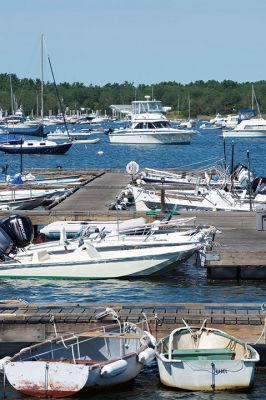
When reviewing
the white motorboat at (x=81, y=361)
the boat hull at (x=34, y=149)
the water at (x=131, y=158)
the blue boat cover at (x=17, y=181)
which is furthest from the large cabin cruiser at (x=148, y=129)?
the white motorboat at (x=81, y=361)

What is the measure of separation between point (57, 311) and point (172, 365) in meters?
2.98

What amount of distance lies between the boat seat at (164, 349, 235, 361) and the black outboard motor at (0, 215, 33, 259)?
9.98 metres

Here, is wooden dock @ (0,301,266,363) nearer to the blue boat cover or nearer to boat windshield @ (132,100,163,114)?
the blue boat cover

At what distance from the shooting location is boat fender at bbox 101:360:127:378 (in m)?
16.4

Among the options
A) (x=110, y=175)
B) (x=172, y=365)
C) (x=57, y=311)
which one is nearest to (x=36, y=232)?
(x=57, y=311)

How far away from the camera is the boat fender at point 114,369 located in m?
16.4

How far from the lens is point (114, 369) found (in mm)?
16484

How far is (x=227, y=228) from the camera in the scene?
30.6 meters

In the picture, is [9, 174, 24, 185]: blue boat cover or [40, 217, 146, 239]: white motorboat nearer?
[40, 217, 146, 239]: white motorboat

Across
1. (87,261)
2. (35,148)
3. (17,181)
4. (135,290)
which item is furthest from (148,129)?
(135,290)

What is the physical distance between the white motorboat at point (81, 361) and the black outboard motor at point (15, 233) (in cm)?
861

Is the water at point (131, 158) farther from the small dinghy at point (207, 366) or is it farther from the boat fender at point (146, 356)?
the boat fender at point (146, 356)

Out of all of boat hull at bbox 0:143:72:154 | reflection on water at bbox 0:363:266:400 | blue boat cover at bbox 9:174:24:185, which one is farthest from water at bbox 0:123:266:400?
boat hull at bbox 0:143:72:154

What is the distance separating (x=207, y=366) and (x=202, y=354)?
25 cm
